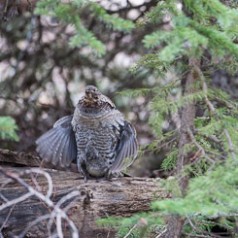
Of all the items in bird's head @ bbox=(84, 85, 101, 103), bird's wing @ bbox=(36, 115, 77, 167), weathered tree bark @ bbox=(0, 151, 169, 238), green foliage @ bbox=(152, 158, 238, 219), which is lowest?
weathered tree bark @ bbox=(0, 151, 169, 238)

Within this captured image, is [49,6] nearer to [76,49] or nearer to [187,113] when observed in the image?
[187,113]

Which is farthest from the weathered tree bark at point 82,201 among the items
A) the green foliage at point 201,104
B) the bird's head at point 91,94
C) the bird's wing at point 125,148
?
the green foliage at point 201,104

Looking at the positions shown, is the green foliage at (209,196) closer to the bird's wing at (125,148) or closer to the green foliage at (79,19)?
A: the green foliage at (79,19)

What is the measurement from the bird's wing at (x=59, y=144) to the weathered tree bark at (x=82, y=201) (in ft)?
0.51

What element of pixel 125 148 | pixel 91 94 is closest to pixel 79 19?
pixel 91 94

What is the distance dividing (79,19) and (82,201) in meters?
1.93

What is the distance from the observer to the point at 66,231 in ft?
14.3

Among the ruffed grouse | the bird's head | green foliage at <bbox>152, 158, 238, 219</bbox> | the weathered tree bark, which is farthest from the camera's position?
the ruffed grouse

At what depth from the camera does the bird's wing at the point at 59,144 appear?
4652mm

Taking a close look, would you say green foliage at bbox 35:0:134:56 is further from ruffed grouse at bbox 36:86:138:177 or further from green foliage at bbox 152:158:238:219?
ruffed grouse at bbox 36:86:138:177

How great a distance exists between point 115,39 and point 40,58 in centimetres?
87

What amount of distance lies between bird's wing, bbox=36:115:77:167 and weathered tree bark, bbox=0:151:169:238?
156 millimetres

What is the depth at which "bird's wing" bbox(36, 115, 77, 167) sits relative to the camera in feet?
15.3

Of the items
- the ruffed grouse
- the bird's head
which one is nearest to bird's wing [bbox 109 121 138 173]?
the ruffed grouse
